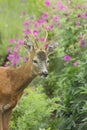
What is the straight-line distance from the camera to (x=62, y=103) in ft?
31.4

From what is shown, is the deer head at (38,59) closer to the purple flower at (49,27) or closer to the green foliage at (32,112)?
the green foliage at (32,112)

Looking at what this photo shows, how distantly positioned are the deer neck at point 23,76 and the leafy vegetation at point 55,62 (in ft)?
1.08

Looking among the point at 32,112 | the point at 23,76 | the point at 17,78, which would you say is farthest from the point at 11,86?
the point at 32,112

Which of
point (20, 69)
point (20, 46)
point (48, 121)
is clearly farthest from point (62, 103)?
point (20, 46)

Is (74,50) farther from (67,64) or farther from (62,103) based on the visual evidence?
(62,103)

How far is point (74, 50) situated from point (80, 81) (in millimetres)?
1755

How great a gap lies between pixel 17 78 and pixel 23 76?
0.47 feet

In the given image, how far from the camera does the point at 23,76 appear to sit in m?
8.78

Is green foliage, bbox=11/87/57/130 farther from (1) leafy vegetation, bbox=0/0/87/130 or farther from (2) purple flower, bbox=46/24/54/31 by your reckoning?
(2) purple flower, bbox=46/24/54/31

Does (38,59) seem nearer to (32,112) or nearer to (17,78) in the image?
(17,78)

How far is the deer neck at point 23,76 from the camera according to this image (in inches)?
340

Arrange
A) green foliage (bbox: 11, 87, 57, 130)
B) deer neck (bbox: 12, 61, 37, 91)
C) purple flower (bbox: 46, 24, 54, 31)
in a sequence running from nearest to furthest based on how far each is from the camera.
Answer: deer neck (bbox: 12, 61, 37, 91) < green foliage (bbox: 11, 87, 57, 130) < purple flower (bbox: 46, 24, 54, 31)

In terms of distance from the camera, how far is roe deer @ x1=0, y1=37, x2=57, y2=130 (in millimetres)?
8469

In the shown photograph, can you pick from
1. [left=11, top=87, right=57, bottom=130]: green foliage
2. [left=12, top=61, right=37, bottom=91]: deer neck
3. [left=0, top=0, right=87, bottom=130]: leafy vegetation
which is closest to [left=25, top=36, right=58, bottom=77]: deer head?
[left=12, top=61, right=37, bottom=91]: deer neck
